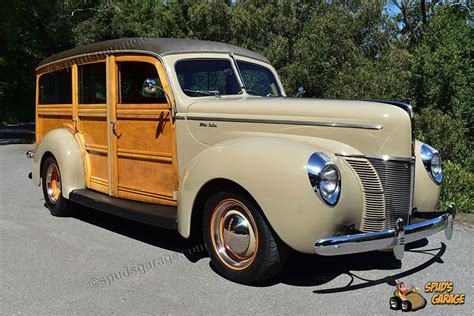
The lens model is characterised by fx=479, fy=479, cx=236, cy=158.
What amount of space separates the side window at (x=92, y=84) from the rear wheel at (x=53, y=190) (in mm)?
932

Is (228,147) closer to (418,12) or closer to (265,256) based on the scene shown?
(265,256)

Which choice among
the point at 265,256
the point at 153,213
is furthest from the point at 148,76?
the point at 265,256

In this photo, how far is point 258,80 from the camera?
5.23 metres

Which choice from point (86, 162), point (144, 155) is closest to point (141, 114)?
point (144, 155)

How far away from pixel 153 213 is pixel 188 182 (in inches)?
25.1

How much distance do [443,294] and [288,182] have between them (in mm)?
1470

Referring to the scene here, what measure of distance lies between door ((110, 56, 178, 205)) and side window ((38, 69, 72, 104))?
45.6 inches

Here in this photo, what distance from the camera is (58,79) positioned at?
617 cm

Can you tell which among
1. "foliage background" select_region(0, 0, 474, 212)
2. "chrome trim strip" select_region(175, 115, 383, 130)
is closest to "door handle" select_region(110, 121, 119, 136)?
"chrome trim strip" select_region(175, 115, 383, 130)

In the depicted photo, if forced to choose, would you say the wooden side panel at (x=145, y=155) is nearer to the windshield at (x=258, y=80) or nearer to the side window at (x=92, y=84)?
the side window at (x=92, y=84)

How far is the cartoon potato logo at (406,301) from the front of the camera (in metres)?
3.26

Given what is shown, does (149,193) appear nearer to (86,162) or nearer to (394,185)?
(86,162)

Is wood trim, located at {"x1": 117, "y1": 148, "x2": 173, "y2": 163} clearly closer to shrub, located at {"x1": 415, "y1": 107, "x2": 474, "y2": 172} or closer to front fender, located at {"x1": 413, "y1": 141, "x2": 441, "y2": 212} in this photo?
front fender, located at {"x1": 413, "y1": 141, "x2": 441, "y2": 212}

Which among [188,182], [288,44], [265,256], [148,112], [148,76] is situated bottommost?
[265,256]
